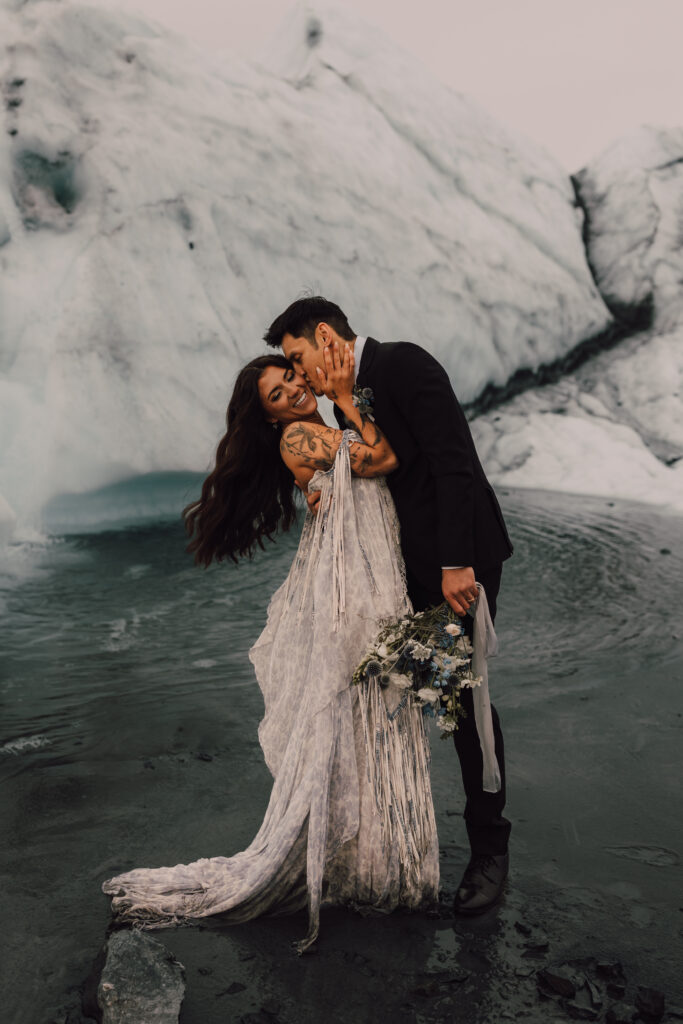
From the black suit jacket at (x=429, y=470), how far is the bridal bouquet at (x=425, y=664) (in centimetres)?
14

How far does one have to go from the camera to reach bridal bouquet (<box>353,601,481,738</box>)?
199cm

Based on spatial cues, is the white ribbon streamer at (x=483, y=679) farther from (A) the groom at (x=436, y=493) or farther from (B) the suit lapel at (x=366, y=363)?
(B) the suit lapel at (x=366, y=363)

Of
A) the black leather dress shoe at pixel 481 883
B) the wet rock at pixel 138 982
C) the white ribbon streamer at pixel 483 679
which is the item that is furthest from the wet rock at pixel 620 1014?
the wet rock at pixel 138 982

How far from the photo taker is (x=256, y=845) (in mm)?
2074

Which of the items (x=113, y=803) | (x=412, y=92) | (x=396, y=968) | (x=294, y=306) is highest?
(x=412, y=92)

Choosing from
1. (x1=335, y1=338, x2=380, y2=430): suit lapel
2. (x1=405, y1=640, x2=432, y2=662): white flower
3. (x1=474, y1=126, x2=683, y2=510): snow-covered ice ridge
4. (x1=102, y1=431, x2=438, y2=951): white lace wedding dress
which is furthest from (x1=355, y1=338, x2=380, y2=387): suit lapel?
(x1=474, y1=126, x2=683, y2=510): snow-covered ice ridge

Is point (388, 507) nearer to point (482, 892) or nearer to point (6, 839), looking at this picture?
point (482, 892)

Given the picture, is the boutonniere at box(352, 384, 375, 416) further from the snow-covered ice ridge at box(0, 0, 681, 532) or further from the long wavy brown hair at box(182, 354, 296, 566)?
the snow-covered ice ridge at box(0, 0, 681, 532)

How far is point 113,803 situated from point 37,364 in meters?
4.32

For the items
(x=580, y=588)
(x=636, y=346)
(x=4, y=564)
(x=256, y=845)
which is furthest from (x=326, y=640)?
(x=636, y=346)

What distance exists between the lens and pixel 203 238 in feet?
23.0

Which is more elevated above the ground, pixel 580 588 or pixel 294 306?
pixel 294 306

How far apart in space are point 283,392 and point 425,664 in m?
0.75

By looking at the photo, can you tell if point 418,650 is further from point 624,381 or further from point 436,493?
point 624,381
